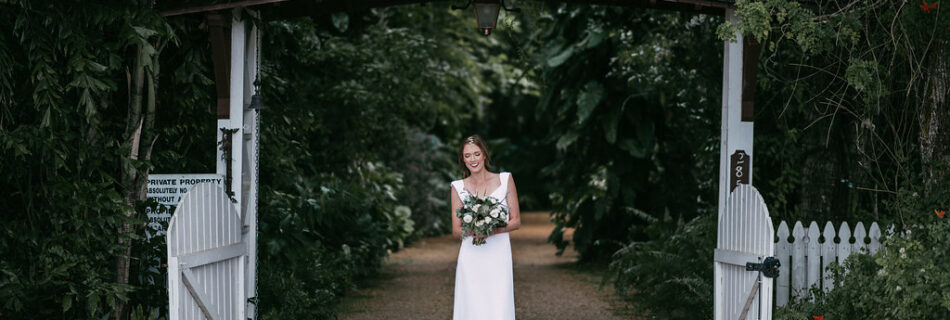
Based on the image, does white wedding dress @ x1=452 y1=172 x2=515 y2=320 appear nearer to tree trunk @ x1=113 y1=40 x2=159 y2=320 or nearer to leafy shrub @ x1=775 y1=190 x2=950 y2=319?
leafy shrub @ x1=775 y1=190 x2=950 y2=319

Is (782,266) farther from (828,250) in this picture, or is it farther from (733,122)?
(733,122)

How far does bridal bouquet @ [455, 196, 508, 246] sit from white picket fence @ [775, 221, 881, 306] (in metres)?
2.42

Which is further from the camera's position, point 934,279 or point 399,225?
point 399,225

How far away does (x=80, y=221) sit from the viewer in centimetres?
637

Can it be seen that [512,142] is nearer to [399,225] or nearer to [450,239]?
[450,239]

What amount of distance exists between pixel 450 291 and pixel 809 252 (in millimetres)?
6327

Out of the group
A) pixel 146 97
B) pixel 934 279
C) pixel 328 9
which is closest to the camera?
pixel 934 279

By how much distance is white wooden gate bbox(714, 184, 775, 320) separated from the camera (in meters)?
6.41

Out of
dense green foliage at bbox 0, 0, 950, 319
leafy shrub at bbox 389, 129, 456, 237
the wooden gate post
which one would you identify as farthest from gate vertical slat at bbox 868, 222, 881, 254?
leafy shrub at bbox 389, 129, 456, 237

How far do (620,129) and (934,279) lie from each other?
8765 millimetres

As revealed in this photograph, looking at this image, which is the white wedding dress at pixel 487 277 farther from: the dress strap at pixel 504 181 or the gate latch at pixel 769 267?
the gate latch at pixel 769 267

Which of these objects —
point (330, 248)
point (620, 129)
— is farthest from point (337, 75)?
point (620, 129)

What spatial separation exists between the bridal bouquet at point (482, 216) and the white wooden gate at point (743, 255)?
168 cm

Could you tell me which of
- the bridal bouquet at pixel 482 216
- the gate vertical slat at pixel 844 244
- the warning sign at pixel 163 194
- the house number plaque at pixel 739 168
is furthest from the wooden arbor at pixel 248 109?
the bridal bouquet at pixel 482 216
